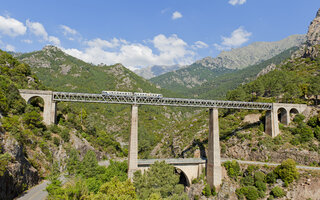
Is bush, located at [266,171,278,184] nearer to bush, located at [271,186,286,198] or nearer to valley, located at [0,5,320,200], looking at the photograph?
valley, located at [0,5,320,200]

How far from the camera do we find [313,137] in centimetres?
5788

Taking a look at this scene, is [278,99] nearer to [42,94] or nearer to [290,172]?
[290,172]

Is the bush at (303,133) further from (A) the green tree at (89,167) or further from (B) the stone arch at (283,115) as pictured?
(A) the green tree at (89,167)

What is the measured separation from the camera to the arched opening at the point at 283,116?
67113 mm

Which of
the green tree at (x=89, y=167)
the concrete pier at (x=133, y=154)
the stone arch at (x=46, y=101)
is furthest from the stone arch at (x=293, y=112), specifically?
the stone arch at (x=46, y=101)

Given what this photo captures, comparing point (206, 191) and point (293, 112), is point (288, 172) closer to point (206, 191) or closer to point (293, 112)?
point (206, 191)

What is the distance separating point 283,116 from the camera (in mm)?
68500

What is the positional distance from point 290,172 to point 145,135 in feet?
244

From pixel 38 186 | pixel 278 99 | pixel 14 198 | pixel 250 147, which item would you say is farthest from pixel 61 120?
pixel 278 99

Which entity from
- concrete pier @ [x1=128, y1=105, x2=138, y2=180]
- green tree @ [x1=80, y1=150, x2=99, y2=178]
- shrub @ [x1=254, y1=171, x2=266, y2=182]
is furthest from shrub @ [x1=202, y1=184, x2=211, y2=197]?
green tree @ [x1=80, y1=150, x2=99, y2=178]

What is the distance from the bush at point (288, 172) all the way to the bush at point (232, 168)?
1038 centimetres

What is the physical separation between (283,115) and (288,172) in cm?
2877

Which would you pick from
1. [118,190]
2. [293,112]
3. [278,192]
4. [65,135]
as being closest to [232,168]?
[278,192]

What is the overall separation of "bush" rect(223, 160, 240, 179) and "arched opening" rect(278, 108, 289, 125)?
2791 cm
